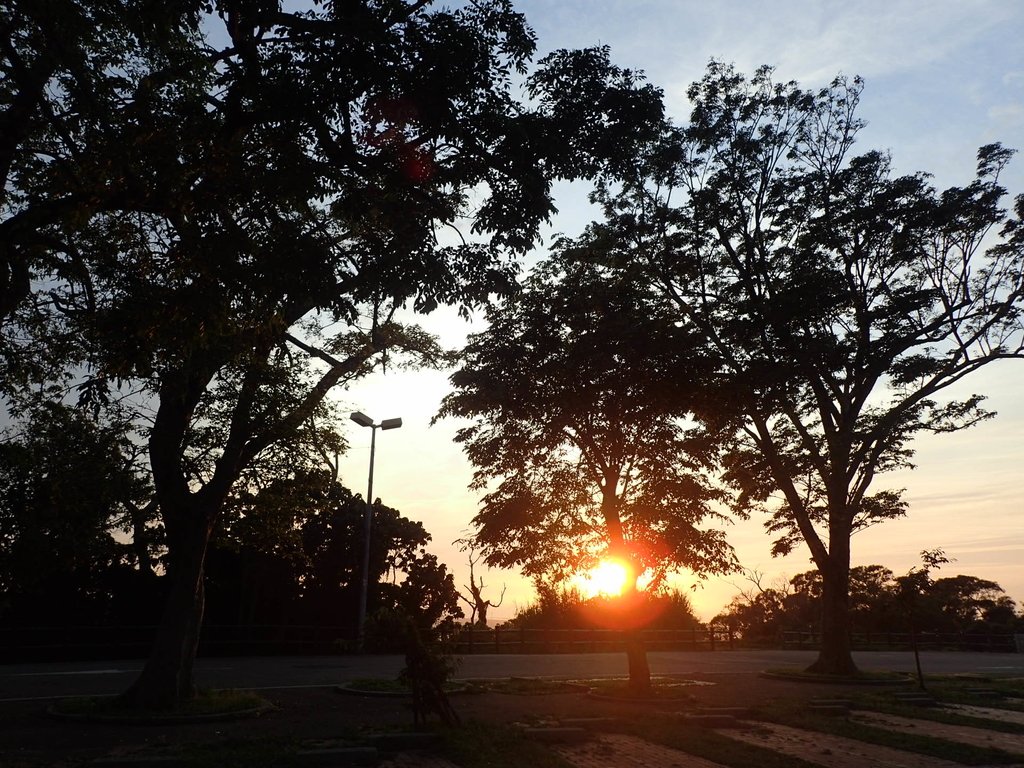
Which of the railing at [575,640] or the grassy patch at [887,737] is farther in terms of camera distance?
the railing at [575,640]

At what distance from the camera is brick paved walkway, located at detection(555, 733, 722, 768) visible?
29.4 ft

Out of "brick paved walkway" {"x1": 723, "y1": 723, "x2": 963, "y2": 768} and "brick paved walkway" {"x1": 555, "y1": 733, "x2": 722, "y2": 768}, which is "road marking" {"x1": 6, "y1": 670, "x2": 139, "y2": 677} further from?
"brick paved walkway" {"x1": 723, "y1": 723, "x2": 963, "y2": 768}

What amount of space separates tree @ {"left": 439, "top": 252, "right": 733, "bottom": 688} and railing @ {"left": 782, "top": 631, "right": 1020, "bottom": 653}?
3415 centimetres

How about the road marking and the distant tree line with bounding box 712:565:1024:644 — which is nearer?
the road marking

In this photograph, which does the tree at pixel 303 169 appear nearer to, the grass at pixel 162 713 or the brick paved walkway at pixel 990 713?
the grass at pixel 162 713

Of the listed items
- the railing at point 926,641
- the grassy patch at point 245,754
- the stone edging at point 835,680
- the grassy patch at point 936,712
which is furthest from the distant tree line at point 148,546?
the railing at point 926,641

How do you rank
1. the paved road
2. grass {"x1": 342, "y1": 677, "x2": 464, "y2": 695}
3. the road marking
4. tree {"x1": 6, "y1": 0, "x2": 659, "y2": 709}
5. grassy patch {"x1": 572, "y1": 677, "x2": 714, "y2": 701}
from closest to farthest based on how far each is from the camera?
tree {"x1": 6, "y1": 0, "x2": 659, "y2": 709} → grassy patch {"x1": 572, "y1": 677, "x2": 714, "y2": 701} → grass {"x1": 342, "y1": 677, "x2": 464, "y2": 695} → the paved road → the road marking

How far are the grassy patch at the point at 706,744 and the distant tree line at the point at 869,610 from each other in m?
23.6

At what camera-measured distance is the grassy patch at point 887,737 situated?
9586 millimetres

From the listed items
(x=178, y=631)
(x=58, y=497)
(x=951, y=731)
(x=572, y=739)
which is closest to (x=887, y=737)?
(x=951, y=731)

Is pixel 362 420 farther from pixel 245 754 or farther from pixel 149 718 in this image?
pixel 245 754

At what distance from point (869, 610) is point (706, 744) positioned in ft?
112

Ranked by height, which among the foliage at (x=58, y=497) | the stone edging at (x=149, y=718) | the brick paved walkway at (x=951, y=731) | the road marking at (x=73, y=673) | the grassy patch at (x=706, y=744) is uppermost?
the foliage at (x=58, y=497)

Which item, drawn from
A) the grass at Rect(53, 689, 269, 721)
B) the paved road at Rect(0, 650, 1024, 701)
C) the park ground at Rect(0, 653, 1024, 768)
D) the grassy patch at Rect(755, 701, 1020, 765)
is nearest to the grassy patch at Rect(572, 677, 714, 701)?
the park ground at Rect(0, 653, 1024, 768)
